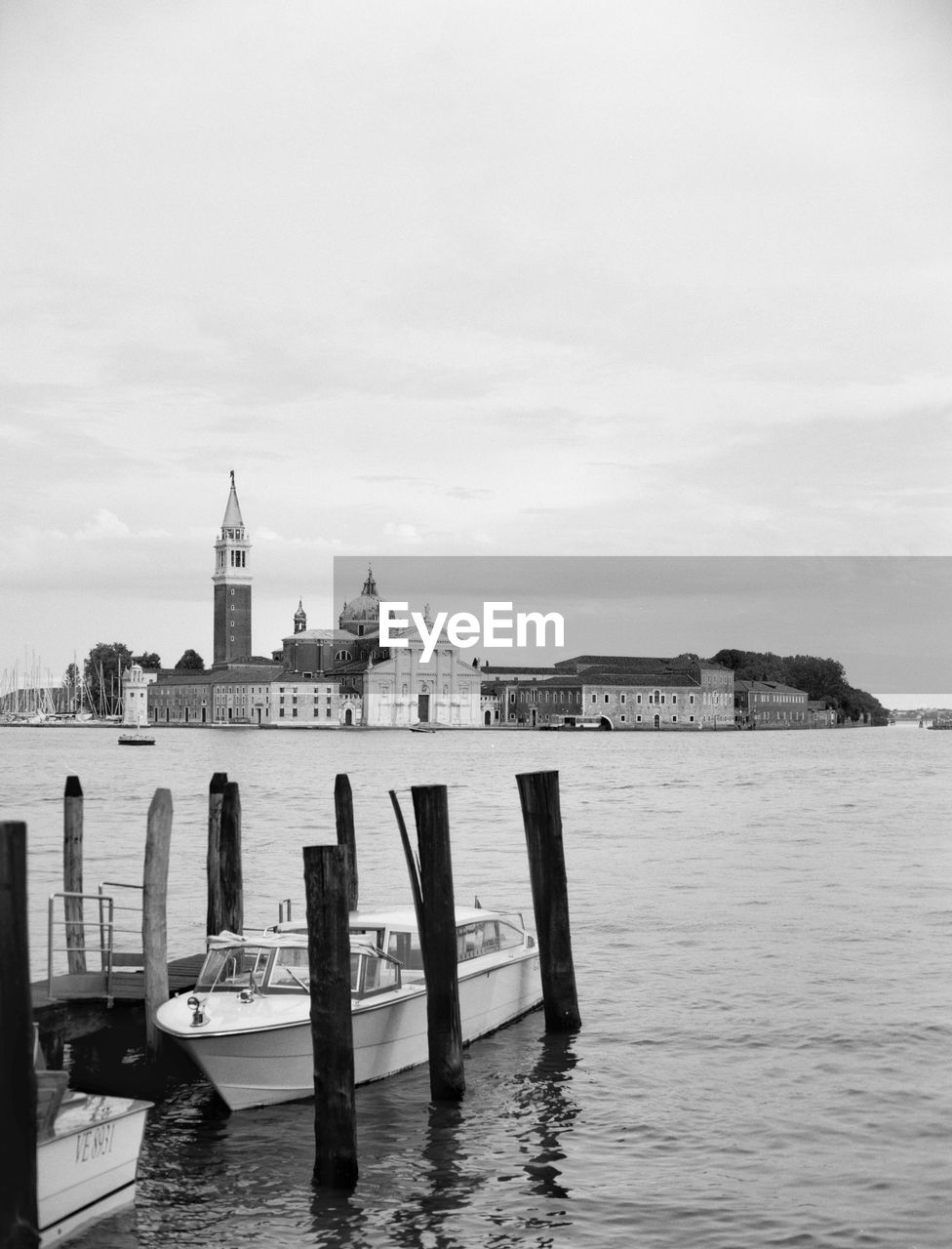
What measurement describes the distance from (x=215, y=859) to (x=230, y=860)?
15cm

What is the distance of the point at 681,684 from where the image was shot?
144000mm

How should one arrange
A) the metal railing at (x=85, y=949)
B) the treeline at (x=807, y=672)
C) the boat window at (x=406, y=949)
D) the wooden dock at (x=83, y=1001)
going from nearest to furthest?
1. the wooden dock at (x=83, y=1001)
2. the metal railing at (x=85, y=949)
3. the boat window at (x=406, y=949)
4. the treeline at (x=807, y=672)

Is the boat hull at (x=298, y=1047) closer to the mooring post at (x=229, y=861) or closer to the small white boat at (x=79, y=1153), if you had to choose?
the small white boat at (x=79, y=1153)

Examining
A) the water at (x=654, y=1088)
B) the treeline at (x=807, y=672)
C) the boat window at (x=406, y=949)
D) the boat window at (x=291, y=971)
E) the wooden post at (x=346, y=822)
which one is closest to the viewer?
the water at (x=654, y=1088)

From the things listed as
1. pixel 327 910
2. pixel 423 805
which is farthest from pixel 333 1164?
pixel 423 805

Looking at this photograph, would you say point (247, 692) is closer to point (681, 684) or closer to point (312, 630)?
point (312, 630)

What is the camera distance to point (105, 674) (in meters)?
158

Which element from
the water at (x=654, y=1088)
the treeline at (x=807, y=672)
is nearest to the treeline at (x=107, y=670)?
the treeline at (x=807, y=672)

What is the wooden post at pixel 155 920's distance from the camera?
35.5 ft

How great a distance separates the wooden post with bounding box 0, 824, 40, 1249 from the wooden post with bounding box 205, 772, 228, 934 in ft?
22.7

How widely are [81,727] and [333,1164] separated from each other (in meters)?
145

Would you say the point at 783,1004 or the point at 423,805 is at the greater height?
the point at 423,805

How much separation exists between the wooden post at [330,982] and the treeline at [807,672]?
153 meters

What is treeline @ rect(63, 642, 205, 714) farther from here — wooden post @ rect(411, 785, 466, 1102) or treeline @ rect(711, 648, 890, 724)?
wooden post @ rect(411, 785, 466, 1102)
